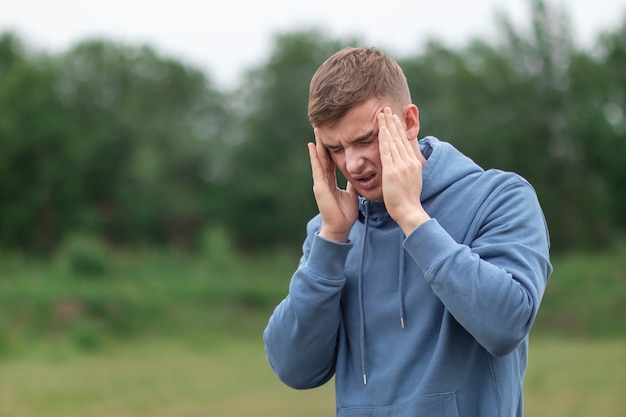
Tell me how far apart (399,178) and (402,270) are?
0.29 meters

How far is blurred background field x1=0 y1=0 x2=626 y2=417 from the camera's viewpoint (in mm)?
16500

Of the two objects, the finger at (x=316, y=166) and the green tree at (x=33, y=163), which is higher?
the green tree at (x=33, y=163)

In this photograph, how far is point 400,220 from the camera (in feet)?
8.31

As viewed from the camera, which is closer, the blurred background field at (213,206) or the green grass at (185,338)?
the green grass at (185,338)

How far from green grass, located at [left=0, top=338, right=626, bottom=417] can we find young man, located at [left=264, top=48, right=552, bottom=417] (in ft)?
30.9

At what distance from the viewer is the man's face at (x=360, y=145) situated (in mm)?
2635

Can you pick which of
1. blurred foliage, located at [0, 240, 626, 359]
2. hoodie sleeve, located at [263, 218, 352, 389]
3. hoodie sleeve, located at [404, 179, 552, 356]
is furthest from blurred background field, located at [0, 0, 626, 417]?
hoodie sleeve, located at [404, 179, 552, 356]

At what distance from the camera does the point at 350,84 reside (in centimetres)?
262

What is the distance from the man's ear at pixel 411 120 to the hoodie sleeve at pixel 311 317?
39cm

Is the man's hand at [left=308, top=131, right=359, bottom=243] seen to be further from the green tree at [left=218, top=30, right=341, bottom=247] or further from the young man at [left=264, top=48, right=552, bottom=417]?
the green tree at [left=218, top=30, right=341, bottom=247]

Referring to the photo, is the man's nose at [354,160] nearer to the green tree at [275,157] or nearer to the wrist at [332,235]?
the wrist at [332,235]

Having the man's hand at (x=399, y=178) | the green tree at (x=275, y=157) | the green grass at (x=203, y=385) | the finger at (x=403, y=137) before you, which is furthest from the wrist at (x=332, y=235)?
the green tree at (x=275, y=157)

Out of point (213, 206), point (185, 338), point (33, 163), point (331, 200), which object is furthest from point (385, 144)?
point (213, 206)

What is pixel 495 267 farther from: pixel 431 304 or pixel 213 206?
pixel 213 206
